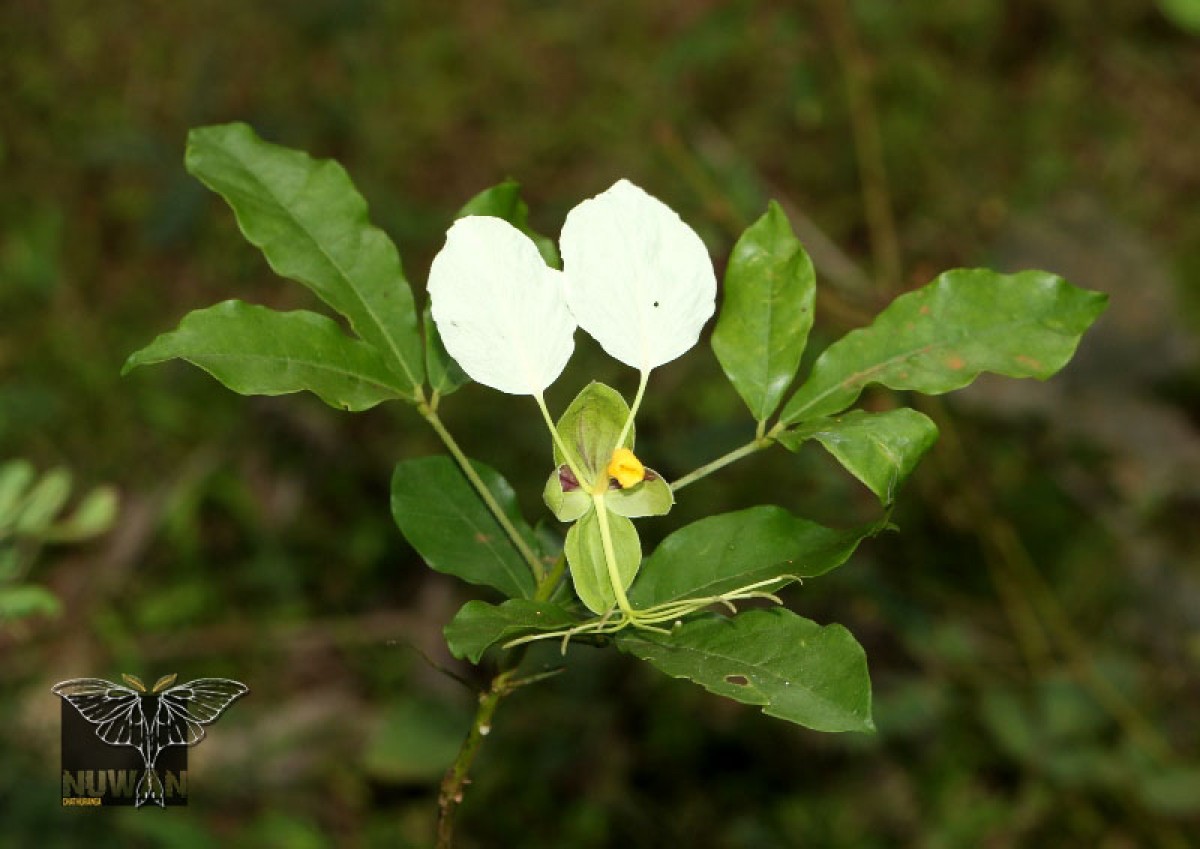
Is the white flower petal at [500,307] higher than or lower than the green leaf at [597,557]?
higher

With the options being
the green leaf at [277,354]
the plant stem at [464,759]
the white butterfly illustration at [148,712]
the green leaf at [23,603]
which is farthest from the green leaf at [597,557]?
the green leaf at [23,603]

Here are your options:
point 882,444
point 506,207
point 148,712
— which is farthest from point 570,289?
point 148,712

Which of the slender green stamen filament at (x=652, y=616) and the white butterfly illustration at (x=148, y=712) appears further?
the white butterfly illustration at (x=148, y=712)

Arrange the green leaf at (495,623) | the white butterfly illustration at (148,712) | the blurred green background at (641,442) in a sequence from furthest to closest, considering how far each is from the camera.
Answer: the blurred green background at (641,442) → the white butterfly illustration at (148,712) → the green leaf at (495,623)

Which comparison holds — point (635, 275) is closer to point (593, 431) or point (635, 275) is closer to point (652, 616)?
point (593, 431)

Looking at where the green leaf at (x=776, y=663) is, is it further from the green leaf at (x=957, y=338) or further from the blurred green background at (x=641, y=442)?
the blurred green background at (x=641, y=442)

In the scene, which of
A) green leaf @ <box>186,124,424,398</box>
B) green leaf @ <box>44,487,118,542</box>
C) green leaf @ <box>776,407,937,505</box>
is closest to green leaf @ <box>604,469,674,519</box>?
green leaf @ <box>776,407,937,505</box>
